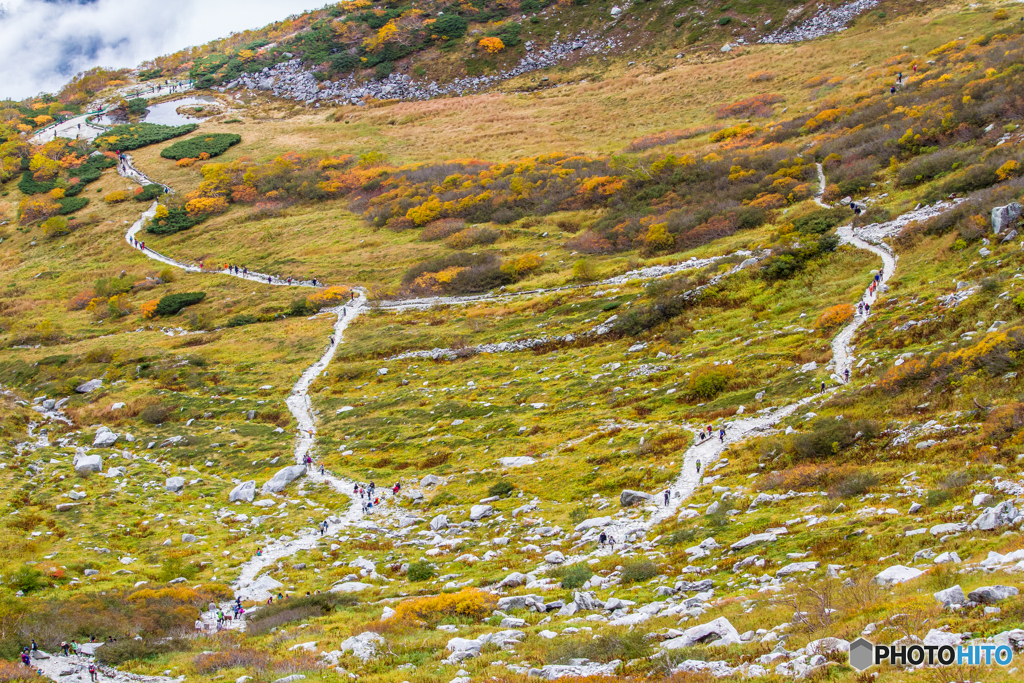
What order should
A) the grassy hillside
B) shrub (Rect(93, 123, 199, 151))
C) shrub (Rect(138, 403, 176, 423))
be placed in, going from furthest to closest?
shrub (Rect(93, 123, 199, 151))
shrub (Rect(138, 403, 176, 423))
the grassy hillside

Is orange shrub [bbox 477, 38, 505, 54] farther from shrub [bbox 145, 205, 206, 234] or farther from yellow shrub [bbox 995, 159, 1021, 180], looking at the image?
yellow shrub [bbox 995, 159, 1021, 180]

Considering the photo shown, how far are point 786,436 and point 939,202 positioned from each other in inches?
1159

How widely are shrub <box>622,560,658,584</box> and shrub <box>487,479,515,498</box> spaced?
11.9m

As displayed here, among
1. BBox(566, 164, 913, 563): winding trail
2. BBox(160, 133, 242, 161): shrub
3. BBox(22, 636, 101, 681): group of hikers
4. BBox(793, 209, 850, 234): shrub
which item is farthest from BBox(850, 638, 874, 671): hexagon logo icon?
BBox(160, 133, 242, 161): shrub

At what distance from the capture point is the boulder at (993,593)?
37.7 ft

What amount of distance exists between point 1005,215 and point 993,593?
3093 centimetres

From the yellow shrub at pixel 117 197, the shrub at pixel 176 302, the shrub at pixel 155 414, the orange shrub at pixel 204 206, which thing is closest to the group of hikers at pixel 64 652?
the shrub at pixel 155 414

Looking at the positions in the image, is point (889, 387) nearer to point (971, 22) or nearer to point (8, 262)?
point (971, 22)

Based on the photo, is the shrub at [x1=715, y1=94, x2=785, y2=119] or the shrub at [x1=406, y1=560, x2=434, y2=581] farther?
the shrub at [x1=715, y1=94, x2=785, y2=119]

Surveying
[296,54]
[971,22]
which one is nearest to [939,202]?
[971,22]

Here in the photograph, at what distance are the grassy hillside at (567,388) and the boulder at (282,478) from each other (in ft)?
3.92

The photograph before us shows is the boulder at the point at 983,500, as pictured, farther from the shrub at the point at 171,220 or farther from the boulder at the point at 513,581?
the shrub at the point at 171,220

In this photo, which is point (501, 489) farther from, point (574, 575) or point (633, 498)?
point (574, 575)

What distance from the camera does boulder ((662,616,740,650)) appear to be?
45.5 feet
